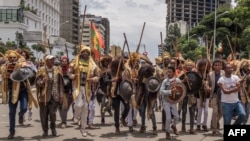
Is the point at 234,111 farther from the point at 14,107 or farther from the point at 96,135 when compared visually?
the point at 14,107

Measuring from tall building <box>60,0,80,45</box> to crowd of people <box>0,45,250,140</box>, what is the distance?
140 meters

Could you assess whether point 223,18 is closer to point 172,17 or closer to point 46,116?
point 46,116

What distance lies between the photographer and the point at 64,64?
12.6 m

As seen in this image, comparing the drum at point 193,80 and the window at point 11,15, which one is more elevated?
the window at point 11,15

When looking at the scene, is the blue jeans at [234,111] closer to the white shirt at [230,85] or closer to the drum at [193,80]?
the white shirt at [230,85]

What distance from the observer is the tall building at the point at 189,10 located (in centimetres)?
12838

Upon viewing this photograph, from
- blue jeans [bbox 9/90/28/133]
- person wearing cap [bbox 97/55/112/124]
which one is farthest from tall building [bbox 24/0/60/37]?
blue jeans [bbox 9/90/28/133]

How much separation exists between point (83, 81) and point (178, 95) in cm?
207

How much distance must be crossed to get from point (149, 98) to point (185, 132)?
1.19 metres

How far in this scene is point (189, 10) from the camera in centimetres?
13062

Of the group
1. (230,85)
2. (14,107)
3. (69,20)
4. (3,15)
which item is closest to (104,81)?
(14,107)

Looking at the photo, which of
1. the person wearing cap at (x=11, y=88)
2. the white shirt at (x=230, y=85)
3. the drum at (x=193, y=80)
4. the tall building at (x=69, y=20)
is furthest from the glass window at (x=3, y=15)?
the white shirt at (x=230, y=85)

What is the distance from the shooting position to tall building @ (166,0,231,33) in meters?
128

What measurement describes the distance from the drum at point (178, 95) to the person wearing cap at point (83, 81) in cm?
163
